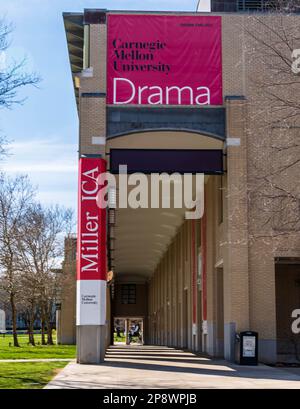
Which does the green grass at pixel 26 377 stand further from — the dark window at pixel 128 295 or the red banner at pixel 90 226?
the dark window at pixel 128 295

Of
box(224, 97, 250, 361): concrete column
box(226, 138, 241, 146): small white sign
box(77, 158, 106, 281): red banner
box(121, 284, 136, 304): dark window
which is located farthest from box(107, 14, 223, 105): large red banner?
box(121, 284, 136, 304): dark window

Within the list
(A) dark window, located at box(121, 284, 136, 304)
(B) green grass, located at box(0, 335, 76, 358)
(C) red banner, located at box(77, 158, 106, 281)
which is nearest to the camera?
(C) red banner, located at box(77, 158, 106, 281)

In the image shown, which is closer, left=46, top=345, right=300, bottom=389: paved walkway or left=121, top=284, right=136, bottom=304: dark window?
left=46, top=345, right=300, bottom=389: paved walkway

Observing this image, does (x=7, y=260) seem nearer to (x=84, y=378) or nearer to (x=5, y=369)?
(x=5, y=369)

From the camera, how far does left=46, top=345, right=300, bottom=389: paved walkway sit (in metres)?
17.0

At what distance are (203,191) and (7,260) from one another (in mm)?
13815

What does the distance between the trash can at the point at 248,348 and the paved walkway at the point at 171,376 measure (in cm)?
39

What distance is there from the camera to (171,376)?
64.7 feet

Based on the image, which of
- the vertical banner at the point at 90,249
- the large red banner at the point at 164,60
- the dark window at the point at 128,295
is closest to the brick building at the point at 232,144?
the large red banner at the point at 164,60

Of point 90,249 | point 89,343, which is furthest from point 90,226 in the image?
point 89,343

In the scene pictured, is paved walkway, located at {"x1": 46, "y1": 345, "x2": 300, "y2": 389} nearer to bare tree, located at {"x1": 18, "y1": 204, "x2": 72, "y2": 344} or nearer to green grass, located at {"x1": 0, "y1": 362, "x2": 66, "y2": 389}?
green grass, located at {"x1": 0, "y1": 362, "x2": 66, "y2": 389}

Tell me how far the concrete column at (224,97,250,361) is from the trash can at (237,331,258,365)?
664 mm

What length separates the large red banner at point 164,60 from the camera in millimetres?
26781

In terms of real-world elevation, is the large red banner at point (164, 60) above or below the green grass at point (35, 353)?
above
